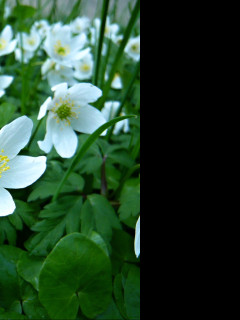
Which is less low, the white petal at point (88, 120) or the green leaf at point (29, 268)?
the white petal at point (88, 120)

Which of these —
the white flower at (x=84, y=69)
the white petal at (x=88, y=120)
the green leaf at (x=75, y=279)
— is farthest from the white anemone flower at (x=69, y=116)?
the white flower at (x=84, y=69)

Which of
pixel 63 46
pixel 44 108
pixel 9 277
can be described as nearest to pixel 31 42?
pixel 63 46

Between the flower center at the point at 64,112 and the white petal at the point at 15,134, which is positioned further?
the flower center at the point at 64,112

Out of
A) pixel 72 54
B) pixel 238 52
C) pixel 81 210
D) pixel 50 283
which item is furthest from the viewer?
pixel 72 54

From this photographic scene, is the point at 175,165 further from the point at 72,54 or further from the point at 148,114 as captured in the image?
the point at 72,54

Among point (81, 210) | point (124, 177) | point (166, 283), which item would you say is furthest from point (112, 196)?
point (166, 283)

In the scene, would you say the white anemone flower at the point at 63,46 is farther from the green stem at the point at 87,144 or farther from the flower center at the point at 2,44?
the green stem at the point at 87,144
